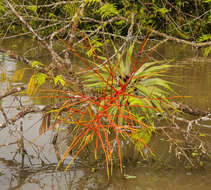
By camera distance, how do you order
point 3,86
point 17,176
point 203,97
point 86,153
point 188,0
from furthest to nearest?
point 188,0 < point 3,86 < point 203,97 < point 86,153 < point 17,176

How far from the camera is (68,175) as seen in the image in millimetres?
2814

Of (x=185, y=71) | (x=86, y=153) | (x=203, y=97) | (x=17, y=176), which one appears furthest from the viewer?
(x=185, y=71)

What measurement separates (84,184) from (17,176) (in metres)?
0.58

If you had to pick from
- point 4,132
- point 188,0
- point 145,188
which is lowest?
point 145,188

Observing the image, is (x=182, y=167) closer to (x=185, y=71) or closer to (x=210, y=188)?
(x=210, y=188)

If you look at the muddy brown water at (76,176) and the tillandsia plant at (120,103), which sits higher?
the tillandsia plant at (120,103)

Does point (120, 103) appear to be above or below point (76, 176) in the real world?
above

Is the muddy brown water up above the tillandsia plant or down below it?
below

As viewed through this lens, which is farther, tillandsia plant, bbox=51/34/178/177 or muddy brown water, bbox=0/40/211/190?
tillandsia plant, bbox=51/34/178/177

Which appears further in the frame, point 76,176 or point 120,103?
point 120,103

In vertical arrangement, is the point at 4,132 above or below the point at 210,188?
above

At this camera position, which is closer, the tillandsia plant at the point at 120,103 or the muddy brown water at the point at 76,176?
the muddy brown water at the point at 76,176

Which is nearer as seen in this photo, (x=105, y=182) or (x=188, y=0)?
(x=105, y=182)

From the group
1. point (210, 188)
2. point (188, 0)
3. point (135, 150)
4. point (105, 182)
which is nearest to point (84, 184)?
point (105, 182)
